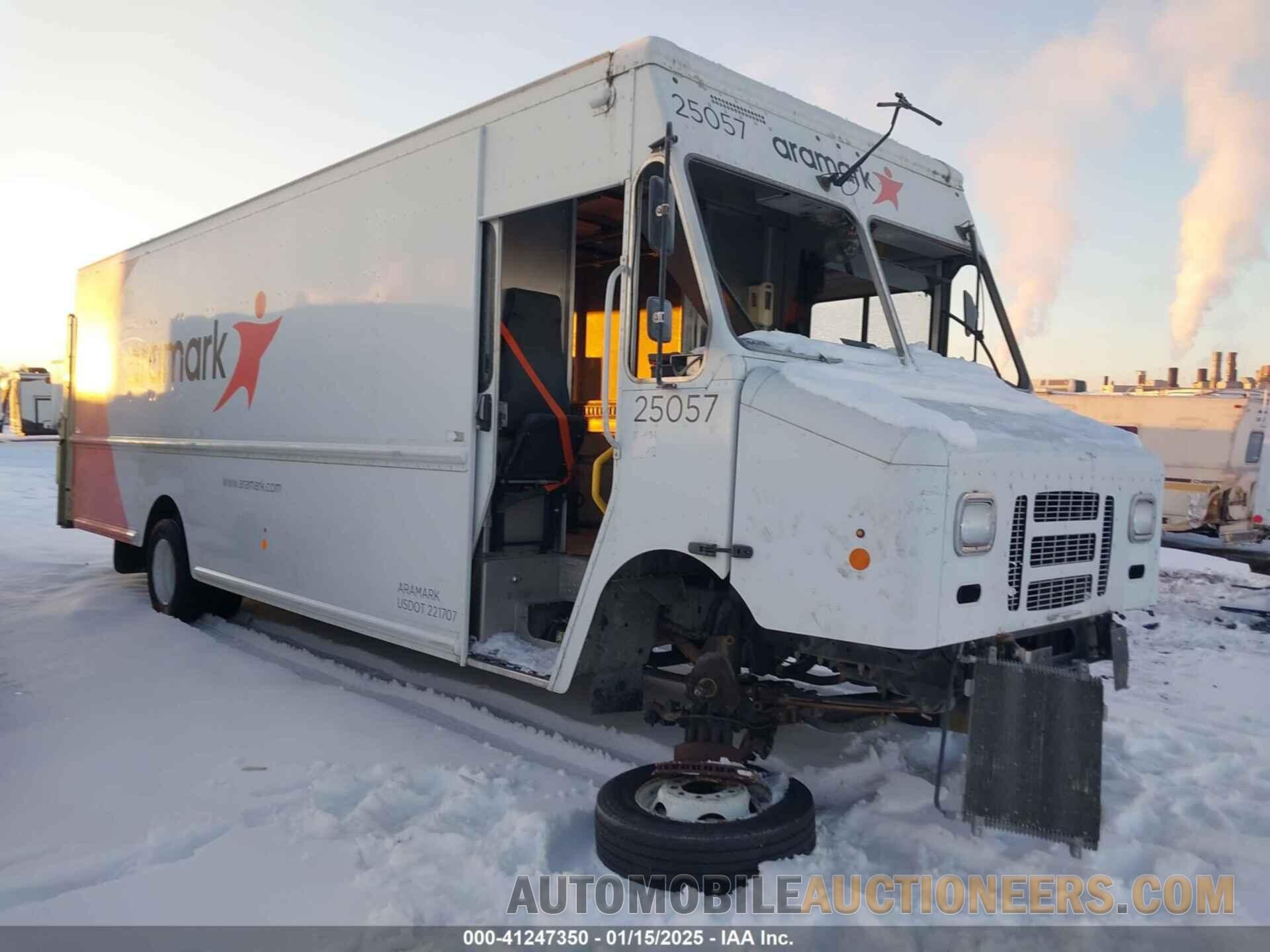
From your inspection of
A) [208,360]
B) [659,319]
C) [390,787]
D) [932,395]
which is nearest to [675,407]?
[659,319]

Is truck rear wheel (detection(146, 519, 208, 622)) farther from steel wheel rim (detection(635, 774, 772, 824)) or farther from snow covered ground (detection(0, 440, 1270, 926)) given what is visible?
steel wheel rim (detection(635, 774, 772, 824))

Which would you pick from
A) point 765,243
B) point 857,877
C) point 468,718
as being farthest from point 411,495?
point 857,877

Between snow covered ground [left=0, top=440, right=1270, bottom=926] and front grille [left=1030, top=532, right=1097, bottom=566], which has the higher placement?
front grille [left=1030, top=532, right=1097, bottom=566]

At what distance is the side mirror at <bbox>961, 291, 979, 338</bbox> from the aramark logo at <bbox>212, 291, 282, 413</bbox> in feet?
15.2

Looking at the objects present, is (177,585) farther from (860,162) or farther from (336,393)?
(860,162)

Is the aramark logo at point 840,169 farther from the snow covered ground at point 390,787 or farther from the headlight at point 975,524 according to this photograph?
the snow covered ground at point 390,787

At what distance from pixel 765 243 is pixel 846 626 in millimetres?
2107

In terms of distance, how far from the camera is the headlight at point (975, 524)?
3559 mm

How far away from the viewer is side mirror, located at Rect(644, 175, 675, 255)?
3951 millimetres

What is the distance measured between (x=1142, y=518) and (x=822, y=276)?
194 centimetres

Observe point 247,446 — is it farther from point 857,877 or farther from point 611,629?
point 857,877

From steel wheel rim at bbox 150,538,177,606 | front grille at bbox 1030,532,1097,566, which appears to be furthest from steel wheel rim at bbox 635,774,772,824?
steel wheel rim at bbox 150,538,177,606

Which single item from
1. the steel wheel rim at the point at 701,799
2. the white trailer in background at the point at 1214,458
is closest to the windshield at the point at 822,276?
the steel wheel rim at the point at 701,799
